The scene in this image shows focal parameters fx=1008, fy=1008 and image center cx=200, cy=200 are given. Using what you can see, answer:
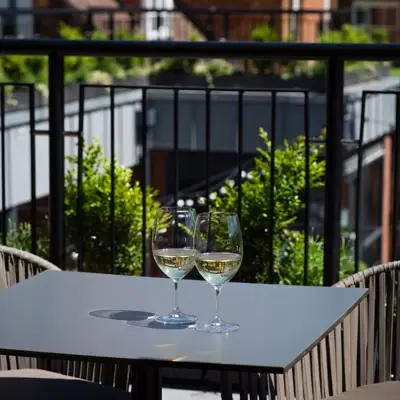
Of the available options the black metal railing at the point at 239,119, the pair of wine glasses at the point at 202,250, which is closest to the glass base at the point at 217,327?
the pair of wine glasses at the point at 202,250

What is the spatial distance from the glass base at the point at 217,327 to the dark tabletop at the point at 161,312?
19 millimetres

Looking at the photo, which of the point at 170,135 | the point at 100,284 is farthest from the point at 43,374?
the point at 170,135

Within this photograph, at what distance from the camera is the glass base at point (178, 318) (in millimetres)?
2111

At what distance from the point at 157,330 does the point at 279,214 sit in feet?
7.07

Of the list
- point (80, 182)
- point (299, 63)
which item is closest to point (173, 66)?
point (299, 63)

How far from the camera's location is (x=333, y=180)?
3.81 m

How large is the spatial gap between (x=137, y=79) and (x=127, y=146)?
2.11m

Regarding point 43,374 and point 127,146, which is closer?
point 43,374

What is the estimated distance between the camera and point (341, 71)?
3732 mm

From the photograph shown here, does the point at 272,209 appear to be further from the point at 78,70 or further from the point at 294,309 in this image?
the point at 78,70

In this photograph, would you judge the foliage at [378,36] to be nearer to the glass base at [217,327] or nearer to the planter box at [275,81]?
the planter box at [275,81]

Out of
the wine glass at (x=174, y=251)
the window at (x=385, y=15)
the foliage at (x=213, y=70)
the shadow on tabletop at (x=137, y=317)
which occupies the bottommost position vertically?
the shadow on tabletop at (x=137, y=317)

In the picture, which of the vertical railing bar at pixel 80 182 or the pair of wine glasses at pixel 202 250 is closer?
the pair of wine glasses at pixel 202 250

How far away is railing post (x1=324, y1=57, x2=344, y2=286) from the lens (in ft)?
12.4
